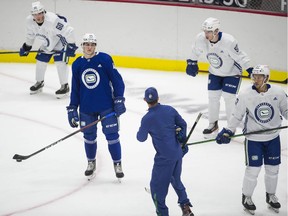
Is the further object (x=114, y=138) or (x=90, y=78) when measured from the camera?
(x=114, y=138)

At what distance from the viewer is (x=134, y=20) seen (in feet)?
32.0

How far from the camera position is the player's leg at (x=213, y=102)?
7.07 m

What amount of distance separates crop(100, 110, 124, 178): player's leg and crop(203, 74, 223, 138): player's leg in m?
1.55

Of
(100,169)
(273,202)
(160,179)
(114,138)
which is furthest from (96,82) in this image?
(273,202)

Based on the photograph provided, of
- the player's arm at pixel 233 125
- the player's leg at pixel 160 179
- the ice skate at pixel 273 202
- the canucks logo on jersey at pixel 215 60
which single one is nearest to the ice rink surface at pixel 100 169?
the ice skate at pixel 273 202

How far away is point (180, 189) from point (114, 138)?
104 cm

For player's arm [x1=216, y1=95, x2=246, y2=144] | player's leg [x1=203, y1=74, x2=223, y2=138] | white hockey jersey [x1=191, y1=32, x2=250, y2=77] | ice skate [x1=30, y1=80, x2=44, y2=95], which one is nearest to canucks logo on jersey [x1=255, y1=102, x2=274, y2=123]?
player's arm [x1=216, y1=95, x2=246, y2=144]

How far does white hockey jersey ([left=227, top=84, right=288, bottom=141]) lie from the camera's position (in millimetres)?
5113

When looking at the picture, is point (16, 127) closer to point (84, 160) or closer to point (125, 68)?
point (84, 160)

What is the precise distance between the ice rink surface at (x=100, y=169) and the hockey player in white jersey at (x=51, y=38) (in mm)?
339

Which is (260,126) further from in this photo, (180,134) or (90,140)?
(90,140)

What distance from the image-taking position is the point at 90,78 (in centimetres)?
567

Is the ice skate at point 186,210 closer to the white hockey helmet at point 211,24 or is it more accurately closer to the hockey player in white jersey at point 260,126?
the hockey player in white jersey at point 260,126

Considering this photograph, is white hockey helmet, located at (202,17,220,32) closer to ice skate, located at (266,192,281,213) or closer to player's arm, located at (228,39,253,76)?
player's arm, located at (228,39,253,76)
